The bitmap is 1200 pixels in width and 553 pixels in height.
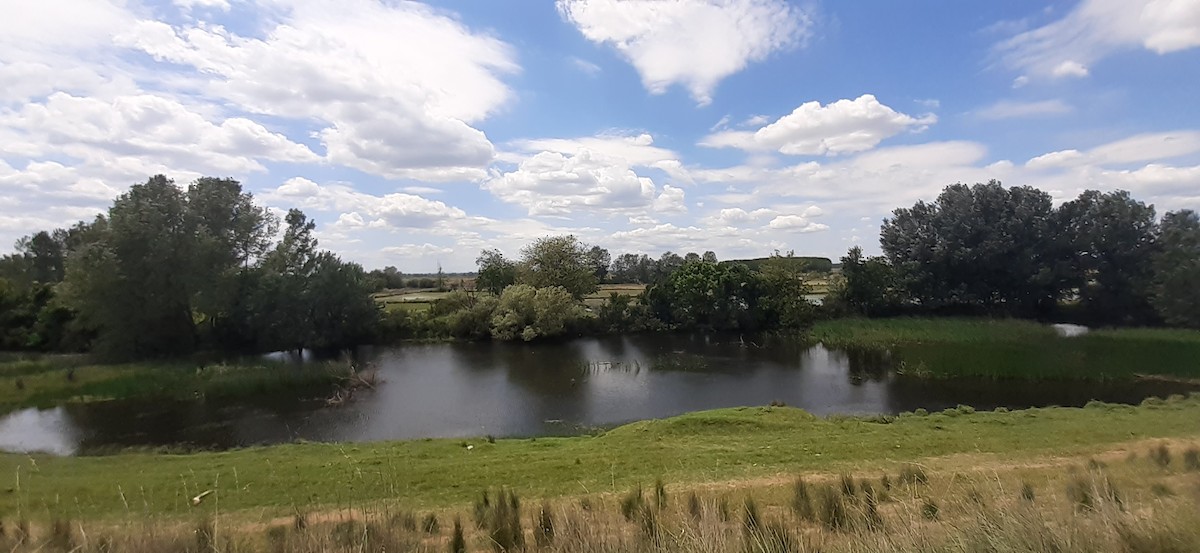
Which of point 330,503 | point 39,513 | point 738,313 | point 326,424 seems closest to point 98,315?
point 326,424

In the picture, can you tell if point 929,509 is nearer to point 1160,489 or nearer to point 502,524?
point 1160,489

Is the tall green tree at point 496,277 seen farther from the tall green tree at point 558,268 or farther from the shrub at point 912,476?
the shrub at point 912,476

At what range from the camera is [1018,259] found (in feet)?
140

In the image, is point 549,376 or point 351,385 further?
point 549,376

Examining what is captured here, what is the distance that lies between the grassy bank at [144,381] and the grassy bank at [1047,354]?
90.1 feet

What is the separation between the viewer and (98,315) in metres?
31.0

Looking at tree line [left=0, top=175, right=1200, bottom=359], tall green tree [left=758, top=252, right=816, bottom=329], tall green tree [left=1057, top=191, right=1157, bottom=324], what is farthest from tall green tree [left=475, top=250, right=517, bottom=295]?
tall green tree [left=1057, top=191, right=1157, bottom=324]

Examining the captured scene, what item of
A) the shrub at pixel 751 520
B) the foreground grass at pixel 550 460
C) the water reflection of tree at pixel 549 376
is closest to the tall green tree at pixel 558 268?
the water reflection of tree at pixel 549 376

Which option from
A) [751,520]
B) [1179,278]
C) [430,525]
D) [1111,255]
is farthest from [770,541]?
[1111,255]

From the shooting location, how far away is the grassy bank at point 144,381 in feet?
75.9

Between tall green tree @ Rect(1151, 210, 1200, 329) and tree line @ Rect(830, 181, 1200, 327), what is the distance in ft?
2.98

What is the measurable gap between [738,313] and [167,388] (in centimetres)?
3419

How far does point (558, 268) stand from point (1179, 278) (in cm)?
4009

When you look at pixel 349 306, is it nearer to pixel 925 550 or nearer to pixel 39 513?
pixel 39 513
